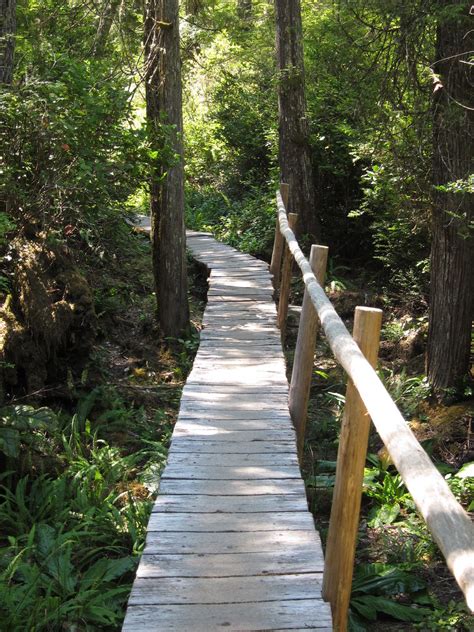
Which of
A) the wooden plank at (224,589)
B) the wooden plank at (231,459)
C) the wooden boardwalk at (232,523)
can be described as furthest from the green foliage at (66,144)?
the wooden plank at (224,589)

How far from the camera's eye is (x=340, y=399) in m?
8.23

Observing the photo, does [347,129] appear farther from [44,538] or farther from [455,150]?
[44,538]

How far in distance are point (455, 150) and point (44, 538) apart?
5.63m

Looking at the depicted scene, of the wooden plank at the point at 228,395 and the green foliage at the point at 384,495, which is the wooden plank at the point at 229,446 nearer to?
the wooden plank at the point at 228,395

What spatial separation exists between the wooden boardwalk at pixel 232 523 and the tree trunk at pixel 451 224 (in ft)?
7.46

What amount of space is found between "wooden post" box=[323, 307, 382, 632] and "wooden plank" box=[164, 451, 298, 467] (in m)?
1.51

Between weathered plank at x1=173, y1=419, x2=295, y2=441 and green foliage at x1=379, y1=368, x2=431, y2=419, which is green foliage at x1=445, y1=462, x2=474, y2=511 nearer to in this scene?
green foliage at x1=379, y1=368, x2=431, y2=419

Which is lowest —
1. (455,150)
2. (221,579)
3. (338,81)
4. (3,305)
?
(221,579)

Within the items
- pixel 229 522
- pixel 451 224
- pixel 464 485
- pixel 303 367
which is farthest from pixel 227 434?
pixel 451 224

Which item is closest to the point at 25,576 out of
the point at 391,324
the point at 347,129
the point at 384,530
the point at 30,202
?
the point at 384,530

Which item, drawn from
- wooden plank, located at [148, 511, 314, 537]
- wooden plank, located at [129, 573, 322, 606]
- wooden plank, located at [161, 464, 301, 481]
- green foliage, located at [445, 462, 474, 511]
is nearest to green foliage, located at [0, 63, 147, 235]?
wooden plank, located at [161, 464, 301, 481]

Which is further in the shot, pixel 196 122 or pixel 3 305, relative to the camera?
pixel 196 122

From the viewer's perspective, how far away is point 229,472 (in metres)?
4.45

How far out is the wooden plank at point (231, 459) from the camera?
14.9ft
